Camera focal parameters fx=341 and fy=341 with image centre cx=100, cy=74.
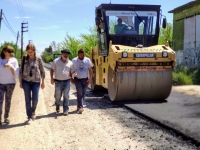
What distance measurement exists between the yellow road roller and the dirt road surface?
1.37 metres

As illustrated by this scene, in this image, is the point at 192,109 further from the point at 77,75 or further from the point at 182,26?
the point at 182,26

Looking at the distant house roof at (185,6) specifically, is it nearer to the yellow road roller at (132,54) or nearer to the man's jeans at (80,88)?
the yellow road roller at (132,54)

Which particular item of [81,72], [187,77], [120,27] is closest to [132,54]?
[120,27]

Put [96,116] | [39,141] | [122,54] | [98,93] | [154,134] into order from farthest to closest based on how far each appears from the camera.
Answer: [98,93]
[122,54]
[96,116]
[154,134]
[39,141]

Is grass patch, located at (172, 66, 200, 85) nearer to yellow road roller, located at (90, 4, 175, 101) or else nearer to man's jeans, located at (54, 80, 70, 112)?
yellow road roller, located at (90, 4, 175, 101)

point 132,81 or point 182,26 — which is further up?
point 182,26

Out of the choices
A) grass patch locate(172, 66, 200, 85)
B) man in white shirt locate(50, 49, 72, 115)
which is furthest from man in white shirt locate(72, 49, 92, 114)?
grass patch locate(172, 66, 200, 85)

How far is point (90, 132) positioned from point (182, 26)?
25.9 meters

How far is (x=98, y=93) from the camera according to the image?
42.5ft

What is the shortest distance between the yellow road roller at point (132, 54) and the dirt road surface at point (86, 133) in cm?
137

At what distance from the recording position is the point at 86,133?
5969 millimetres

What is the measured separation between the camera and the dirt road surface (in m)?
5.18

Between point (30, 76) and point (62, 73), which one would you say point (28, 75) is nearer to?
point (30, 76)

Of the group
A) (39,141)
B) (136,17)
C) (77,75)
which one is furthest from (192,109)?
(39,141)
